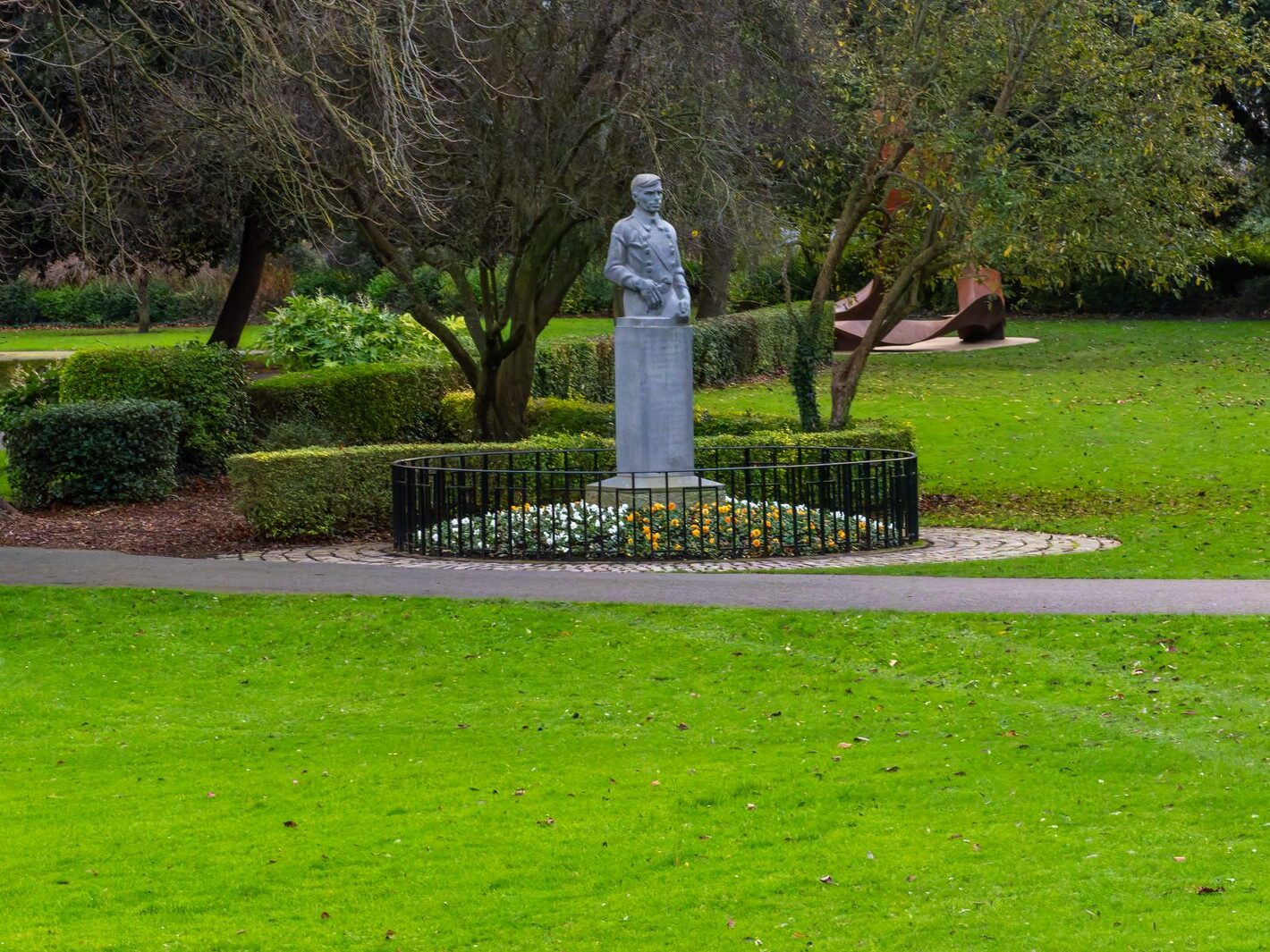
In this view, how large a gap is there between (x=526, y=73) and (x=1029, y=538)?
22.6 feet

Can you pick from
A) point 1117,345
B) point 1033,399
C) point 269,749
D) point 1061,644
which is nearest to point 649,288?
point 1061,644

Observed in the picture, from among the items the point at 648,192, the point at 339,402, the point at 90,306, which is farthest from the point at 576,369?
the point at 90,306

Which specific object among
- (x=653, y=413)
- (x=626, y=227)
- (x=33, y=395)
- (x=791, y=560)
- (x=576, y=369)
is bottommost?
(x=791, y=560)

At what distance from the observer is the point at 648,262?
14523mm

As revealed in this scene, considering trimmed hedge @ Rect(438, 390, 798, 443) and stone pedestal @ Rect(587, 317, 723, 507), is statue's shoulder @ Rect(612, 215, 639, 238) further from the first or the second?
trimmed hedge @ Rect(438, 390, 798, 443)

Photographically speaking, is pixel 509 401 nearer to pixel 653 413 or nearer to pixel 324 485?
pixel 324 485

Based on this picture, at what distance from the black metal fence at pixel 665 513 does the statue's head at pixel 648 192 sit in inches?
92.5

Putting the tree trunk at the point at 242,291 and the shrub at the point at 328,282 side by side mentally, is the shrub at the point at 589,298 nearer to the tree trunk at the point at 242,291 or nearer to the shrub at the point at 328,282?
the shrub at the point at 328,282

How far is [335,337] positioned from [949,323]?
16.8 meters

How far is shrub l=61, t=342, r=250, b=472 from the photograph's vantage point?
19.7 metres

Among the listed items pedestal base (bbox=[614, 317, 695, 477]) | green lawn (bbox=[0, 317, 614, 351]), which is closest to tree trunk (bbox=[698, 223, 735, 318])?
green lawn (bbox=[0, 317, 614, 351])

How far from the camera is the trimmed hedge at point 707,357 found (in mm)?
25141

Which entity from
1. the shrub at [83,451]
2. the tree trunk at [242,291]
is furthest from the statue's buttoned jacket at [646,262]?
the tree trunk at [242,291]

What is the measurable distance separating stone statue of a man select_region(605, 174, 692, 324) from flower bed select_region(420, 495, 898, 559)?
1.75 m
